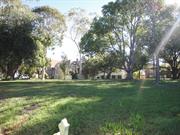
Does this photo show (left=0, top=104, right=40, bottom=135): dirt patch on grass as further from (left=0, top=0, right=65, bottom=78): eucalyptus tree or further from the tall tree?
the tall tree

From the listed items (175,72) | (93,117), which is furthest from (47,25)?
(93,117)

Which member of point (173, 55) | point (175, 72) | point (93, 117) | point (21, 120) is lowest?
point (21, 120)

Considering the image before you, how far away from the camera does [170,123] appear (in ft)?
24.5

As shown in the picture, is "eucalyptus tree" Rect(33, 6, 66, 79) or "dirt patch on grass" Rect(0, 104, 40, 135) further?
"eucalyptus tree" Rect(33, 6, 66, 79)

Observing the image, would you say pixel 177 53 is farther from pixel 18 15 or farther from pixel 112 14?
pixel 18 15

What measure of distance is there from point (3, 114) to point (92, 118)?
3.04 metres

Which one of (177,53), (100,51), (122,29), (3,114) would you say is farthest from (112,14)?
(3,114)

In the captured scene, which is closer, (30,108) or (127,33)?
(30,108)

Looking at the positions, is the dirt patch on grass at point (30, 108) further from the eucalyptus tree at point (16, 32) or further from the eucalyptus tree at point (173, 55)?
the eucalyptus tree at point (173, 55)

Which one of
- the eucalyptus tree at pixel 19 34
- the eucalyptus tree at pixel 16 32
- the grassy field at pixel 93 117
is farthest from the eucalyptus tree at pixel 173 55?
the grassy field at pixel 93 117

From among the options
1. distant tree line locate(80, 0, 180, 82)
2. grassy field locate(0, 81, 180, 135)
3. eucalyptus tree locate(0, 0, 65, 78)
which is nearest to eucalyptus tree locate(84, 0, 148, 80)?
distant tree line locate(80, 0, 180, 82)

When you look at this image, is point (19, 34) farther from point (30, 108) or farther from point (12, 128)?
point (12, 128)

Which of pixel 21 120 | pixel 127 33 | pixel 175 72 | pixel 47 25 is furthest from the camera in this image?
pixel 175 72

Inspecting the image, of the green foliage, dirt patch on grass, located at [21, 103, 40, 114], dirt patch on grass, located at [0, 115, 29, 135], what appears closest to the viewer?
dirt patch on grass, located at [0, 115, 29, 135]
